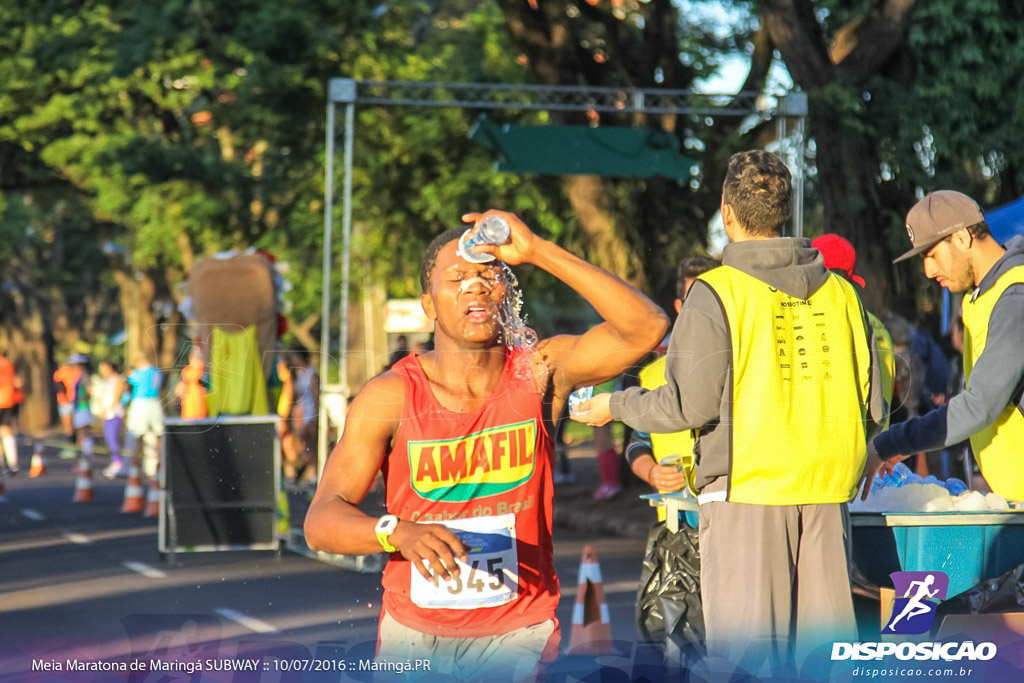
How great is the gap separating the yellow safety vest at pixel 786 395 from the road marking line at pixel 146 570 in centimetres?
742

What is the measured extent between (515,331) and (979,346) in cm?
186

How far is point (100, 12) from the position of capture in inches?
794

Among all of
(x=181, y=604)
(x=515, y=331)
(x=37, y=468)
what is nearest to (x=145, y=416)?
(x=37, y=468)

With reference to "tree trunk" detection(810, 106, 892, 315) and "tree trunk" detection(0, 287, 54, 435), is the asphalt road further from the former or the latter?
"tree trunk" detection(0, 287, 54, 435)

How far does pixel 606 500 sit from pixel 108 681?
11.5 meters

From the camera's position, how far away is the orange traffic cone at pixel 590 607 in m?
7.14

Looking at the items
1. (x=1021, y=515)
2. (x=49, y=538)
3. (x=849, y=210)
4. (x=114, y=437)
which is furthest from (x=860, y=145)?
(x=114, y=437)

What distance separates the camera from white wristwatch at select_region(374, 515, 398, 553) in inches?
121

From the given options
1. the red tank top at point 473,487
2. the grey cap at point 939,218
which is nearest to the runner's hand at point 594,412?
the red tank top at point 473,487

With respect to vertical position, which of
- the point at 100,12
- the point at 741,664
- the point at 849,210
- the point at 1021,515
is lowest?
the point at 741,664

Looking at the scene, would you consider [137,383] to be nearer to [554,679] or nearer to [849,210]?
[849,210]

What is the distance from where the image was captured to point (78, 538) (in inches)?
529

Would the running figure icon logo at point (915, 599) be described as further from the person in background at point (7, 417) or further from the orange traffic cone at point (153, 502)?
the person in background at point (7, 417)

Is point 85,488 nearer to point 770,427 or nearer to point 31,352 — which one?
point 770,427
